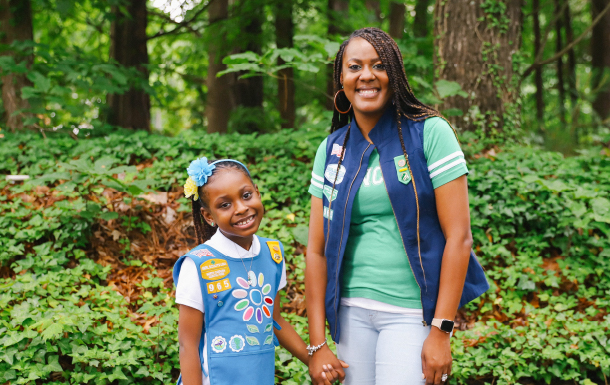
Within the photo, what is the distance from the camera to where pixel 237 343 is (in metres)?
2.05

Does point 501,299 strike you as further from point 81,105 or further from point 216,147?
point 81,105

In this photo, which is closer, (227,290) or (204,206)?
(227,290)

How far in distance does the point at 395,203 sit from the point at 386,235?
0.16m

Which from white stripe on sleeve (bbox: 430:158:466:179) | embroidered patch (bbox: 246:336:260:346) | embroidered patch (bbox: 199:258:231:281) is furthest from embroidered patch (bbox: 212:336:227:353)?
white stripe on sleeve (bbox: 430:158:466:179)

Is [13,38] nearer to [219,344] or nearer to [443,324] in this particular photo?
[219,344]

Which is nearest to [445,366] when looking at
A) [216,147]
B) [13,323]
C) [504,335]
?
[504,335]

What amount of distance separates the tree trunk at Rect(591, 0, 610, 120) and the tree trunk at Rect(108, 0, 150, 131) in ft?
29.1

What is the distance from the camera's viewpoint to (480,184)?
475 centimetres

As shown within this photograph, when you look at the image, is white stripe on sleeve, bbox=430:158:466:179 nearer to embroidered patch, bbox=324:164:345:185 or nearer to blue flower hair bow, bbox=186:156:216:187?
embroidered patch, bbox=324:164:345:185

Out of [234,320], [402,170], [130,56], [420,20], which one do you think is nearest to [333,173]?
[402,170]

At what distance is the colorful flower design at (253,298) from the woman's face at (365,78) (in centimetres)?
91

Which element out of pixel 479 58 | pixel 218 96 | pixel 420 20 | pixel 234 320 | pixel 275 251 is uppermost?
pixel 420 20

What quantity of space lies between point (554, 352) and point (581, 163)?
276 centimetres

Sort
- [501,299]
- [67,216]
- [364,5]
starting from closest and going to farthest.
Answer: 1. [501,299]
2. [67,216]
3. [364,5]
